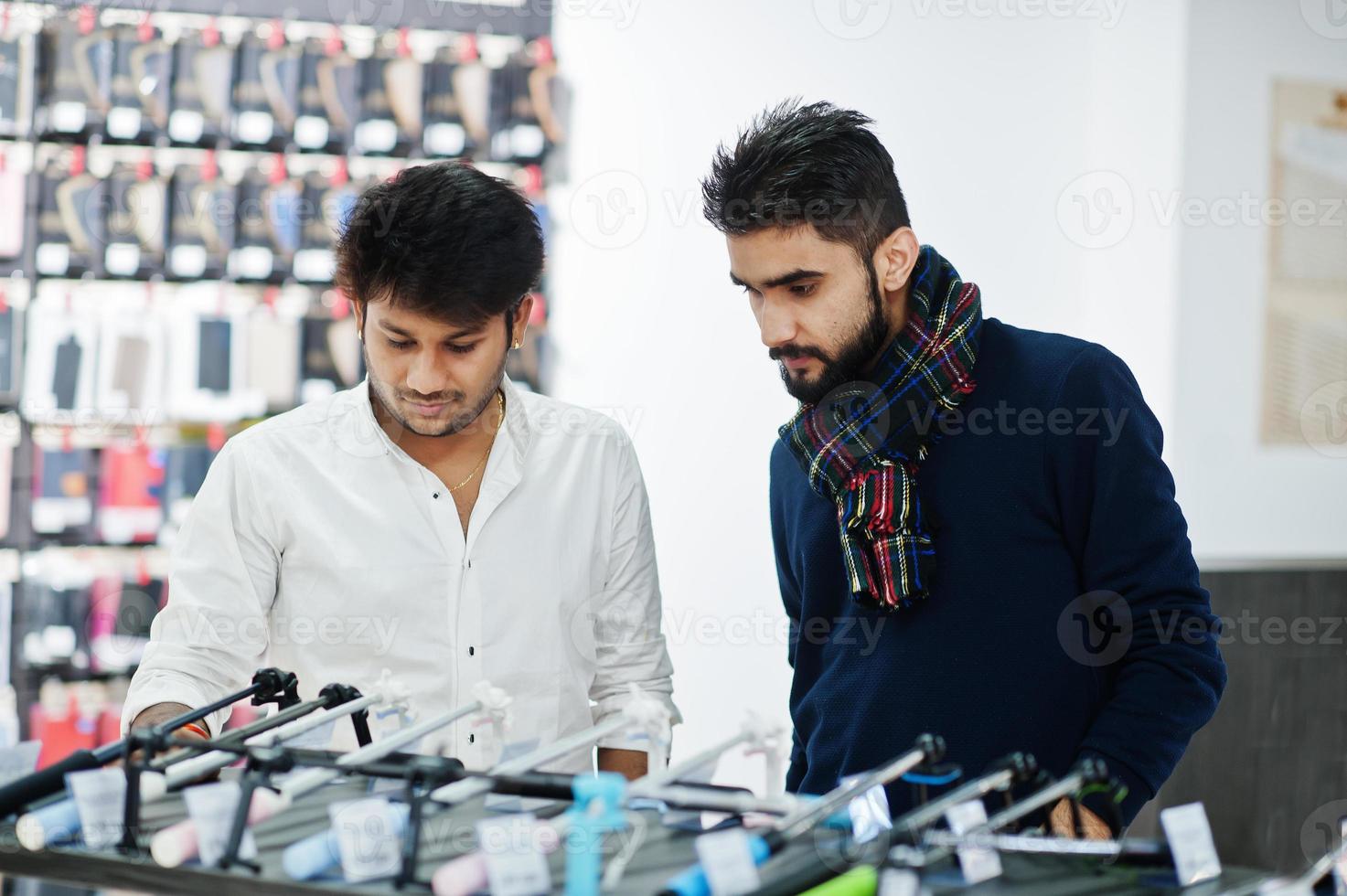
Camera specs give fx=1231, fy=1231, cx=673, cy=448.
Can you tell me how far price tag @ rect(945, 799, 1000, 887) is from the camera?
1169mm

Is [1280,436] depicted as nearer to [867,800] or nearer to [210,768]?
[867,800]

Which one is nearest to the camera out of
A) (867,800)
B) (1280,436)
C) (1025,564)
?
(867,800)

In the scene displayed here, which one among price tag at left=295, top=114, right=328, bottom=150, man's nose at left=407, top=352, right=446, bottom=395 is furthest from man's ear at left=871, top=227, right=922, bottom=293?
price tag at left=295, top=114, right=328, bottom=150

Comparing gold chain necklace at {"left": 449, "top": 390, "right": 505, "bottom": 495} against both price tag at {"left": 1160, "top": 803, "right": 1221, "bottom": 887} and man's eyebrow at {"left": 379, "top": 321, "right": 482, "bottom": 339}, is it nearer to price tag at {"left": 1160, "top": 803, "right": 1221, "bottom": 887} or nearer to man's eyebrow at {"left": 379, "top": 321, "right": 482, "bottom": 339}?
man's eyebrow at {"left": 379, "top": 321, "right": 482, "bottom": 339}

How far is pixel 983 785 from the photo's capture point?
118cm

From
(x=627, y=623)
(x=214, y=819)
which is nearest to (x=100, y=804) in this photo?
(x=214, y=819)

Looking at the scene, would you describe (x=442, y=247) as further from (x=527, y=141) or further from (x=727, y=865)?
(x=527, y=141)

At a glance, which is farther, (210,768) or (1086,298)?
(1086,298)

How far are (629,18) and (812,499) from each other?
2520mm

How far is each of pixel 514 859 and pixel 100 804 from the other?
0.47 metres

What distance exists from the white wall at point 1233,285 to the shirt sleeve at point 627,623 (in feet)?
6.98

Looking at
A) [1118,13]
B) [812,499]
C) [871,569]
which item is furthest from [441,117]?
[871,569]

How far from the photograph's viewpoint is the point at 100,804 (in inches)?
49.8

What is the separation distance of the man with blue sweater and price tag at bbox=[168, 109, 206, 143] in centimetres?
248
